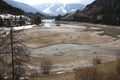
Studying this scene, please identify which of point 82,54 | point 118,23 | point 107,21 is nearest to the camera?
point 82,54

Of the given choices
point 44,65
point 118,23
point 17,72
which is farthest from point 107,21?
point 17,72

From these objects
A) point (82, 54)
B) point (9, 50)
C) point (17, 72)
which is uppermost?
point (9, 50)

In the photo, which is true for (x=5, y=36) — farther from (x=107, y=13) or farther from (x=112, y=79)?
(x=107, y=13)

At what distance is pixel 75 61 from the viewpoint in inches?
1944

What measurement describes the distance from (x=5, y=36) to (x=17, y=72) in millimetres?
3052

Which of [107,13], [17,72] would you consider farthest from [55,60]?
[107,13]

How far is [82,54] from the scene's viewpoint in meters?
58.8

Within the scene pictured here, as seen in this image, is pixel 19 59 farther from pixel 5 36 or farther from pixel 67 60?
pixel 67 60

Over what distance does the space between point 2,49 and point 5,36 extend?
1.12 metres

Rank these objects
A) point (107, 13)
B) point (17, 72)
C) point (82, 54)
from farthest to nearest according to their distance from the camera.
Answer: point (107, 13) → point (82, 54) → point (17, 72)

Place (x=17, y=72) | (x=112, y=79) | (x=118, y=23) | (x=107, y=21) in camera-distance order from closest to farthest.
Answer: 1. (x=112, y=79)
2. (x=17, y=72)
3. (x=118, y=23)
4. (x=107, y=21)

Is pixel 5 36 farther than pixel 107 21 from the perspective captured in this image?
No

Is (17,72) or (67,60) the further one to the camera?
(67,60)

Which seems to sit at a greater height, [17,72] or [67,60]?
[17,72]
